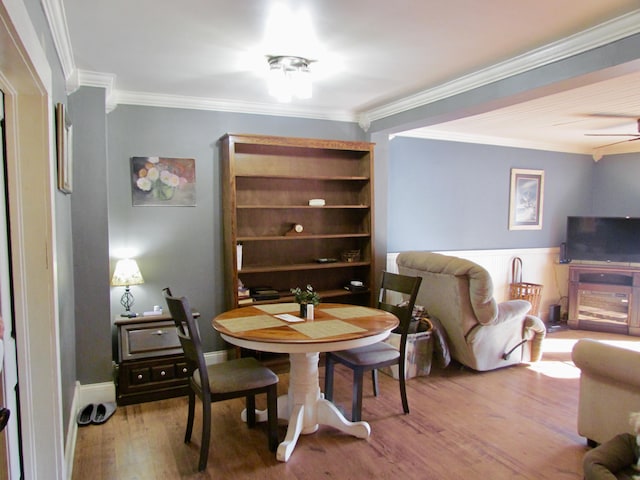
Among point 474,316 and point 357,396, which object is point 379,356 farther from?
point 474,316

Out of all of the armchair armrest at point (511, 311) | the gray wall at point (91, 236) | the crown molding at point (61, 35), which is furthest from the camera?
the armchair armrest at point (511, 311)

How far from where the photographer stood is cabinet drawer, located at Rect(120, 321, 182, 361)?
329 centimetres

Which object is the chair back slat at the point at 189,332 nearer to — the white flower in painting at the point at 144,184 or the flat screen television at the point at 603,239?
the white flower in painting at the point at 144,184

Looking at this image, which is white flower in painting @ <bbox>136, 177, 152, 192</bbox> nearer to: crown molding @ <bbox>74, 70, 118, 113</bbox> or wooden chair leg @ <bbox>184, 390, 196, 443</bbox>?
crown molding @ <bbox>74, 70, 118, 113</bbox>

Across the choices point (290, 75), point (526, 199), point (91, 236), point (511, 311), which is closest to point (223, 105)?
point (290, 75)

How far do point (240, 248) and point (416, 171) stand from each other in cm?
242

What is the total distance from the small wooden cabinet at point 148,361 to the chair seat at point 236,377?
731 millimetres

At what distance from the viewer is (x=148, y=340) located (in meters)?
3.35

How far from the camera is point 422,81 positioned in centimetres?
330

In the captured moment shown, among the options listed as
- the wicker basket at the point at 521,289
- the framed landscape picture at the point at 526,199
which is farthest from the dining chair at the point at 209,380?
the framed landscape picture at the point at 526,199

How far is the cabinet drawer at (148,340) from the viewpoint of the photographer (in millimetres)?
3291

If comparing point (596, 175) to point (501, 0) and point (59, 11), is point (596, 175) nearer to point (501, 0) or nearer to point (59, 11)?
point (501, 0)

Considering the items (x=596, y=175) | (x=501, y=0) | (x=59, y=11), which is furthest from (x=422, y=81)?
(x=596, y=175)

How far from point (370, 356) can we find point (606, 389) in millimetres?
1374
